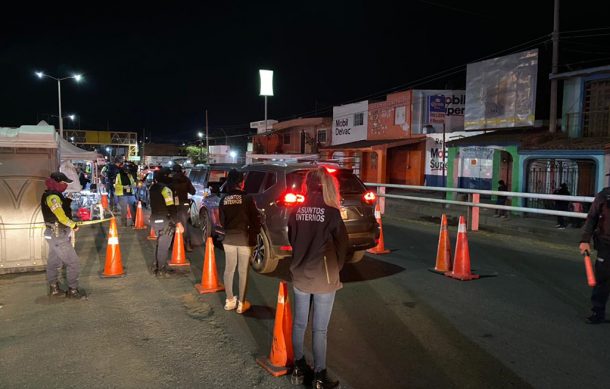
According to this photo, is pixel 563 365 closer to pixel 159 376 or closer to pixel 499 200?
pixel 159 376

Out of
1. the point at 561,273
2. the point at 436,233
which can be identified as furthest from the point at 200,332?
the point at 436,233

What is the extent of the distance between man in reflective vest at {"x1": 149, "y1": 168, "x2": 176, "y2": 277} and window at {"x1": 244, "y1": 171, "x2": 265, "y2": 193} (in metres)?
1.35

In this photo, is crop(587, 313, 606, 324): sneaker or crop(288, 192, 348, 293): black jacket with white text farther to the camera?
crop(587, 313, 606, 324): sneaker

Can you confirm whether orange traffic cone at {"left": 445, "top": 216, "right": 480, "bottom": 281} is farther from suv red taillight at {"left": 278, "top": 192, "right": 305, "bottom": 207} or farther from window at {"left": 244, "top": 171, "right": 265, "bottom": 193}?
window at {"left": 244, "top": 171, "right": 265, "bottom": 193}

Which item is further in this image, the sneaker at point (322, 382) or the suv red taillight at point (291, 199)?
the suv red taillight at point (291, 199)

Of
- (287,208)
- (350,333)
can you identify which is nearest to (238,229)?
(287,208)

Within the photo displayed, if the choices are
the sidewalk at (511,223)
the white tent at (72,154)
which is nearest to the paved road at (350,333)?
the sidewalk at (511,223)

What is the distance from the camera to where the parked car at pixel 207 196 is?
10.1 metres

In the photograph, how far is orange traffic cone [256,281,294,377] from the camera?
4.22 meters

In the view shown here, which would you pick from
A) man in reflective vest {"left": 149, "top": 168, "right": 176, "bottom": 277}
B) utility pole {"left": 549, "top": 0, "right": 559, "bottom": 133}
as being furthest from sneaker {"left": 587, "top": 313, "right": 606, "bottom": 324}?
utility pole {"left": 549, "top": 0, "right": 559, "bottom": 133}

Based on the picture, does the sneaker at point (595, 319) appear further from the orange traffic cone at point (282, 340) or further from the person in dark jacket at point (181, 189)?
the person in dark jacket at point (181, 189)

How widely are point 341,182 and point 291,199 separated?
3.28ft

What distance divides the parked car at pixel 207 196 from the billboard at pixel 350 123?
2034cm

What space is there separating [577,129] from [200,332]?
16907 mm
